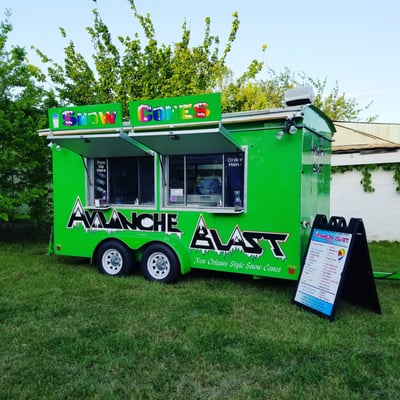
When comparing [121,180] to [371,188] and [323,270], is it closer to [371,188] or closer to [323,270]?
[323,270]

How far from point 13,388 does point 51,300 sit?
2117 millimetres

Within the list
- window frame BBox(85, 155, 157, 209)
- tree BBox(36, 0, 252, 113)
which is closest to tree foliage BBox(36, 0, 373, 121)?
tree BBox(36, 0, 252, 113)

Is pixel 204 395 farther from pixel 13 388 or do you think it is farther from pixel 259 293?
pixel 259 293

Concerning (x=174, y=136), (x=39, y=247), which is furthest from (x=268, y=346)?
(x=39, y=247)

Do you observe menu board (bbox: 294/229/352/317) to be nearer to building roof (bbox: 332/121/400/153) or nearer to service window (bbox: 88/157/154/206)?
service window (bbox: 88/157/154/206)

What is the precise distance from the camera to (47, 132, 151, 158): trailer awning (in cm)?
570

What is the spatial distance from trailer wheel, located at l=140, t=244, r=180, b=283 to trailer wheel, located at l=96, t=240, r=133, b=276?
298 millimetres

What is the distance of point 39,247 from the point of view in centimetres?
915

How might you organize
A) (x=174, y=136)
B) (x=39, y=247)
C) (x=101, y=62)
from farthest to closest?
1. (x=101, y=62)
2. (x=39, y=247)
3. (x=174, y=136)

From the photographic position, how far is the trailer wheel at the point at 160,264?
5734 millimetres

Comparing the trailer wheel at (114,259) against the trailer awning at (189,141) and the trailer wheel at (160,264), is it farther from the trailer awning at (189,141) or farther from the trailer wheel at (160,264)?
the trailer awning at (189,141)

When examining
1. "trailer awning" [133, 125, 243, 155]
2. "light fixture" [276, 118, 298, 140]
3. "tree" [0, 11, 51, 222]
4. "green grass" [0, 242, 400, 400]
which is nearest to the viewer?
"green grass" [0, 242, 400, 400]

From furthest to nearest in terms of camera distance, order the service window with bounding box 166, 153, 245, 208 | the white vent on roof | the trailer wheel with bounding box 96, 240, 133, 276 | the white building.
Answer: the white building → the trailer wheel with bounding box 96, 240, 133, 276 → the service window with bounding box 166, 153, 245, 208 → the white vent on roof

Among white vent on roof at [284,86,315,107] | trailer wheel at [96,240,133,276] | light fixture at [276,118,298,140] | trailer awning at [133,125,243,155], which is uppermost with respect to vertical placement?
white vent on roof at [284,86,315,107]
